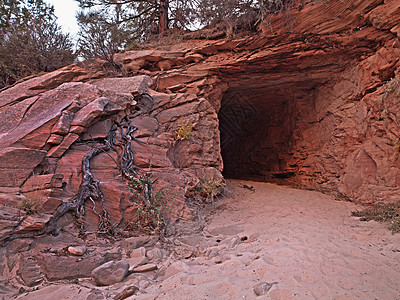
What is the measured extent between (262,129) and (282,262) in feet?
26.0

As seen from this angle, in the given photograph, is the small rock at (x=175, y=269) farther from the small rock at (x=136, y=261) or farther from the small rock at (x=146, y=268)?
the small rock at (x=136, y=261)

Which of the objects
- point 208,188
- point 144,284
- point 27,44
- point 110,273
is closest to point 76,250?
point 110,273

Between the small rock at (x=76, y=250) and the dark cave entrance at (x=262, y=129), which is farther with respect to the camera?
the dark cave entrance at (x=262, y=129)

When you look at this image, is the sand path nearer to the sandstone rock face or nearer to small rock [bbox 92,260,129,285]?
small rock [bbox 92,260,129,285]

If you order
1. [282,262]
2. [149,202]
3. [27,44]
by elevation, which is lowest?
[282,262]

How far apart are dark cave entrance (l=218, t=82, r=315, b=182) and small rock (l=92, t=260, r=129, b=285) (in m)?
6.34

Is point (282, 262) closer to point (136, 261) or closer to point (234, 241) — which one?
point (234, 241)

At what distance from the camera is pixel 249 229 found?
12.3 ft

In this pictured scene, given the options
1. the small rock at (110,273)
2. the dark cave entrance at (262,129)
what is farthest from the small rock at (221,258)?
the dark cave entrance at (262,129)

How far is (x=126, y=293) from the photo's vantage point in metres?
2.05

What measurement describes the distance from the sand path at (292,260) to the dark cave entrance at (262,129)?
160 inches

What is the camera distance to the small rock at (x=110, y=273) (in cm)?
228

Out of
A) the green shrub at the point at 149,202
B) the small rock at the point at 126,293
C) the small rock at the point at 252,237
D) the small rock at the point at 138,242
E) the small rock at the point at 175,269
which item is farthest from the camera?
the green shrub at the point at 149,202

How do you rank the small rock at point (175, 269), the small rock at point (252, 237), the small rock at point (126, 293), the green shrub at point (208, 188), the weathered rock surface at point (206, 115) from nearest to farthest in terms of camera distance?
the small rock at point (126, 293), the small rock at point (175, 269), the weathered rock surface at point (206, 115), the small rock at point (252, 237), the green shrub at point (208, 188)
